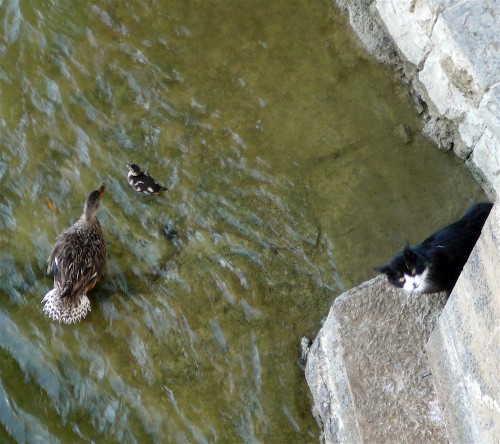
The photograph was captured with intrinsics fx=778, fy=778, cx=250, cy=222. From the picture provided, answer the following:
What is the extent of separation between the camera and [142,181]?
6.76m

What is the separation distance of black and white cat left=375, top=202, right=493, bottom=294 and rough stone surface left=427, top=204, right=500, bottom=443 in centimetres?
40

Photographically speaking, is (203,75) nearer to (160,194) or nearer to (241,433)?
(160,194)

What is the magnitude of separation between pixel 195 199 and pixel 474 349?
10.5 feet

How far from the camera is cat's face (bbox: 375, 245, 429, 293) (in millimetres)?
5266

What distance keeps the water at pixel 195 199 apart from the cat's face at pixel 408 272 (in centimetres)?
111

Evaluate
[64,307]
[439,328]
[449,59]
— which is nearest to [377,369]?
[439,328]

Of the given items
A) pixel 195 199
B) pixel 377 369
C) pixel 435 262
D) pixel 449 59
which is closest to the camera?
pixel 435 262

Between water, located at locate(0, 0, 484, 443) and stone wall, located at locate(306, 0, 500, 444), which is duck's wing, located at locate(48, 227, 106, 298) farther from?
stone wall, located at locate(306, 0, 500, 444)

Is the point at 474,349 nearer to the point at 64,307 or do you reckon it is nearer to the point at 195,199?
the point at 195,199

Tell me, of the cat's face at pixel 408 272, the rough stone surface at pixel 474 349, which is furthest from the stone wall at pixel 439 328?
the cat's face at pixel 408 272

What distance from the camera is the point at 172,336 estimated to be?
634cm

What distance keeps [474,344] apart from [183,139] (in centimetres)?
369

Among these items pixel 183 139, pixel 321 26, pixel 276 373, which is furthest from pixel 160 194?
pixel 321 26

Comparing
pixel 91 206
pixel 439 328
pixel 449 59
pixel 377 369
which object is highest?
pixel 449 59
